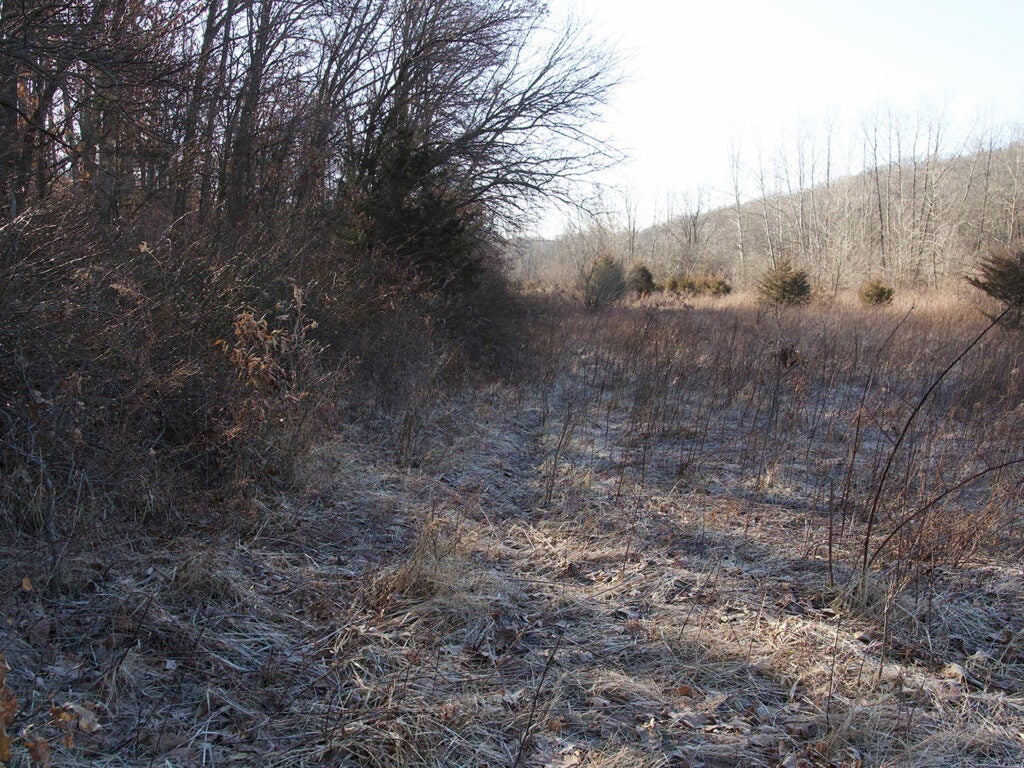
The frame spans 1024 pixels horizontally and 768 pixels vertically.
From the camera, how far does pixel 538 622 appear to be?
3299mm

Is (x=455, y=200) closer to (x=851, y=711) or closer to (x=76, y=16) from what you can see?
(x=76, y=16)

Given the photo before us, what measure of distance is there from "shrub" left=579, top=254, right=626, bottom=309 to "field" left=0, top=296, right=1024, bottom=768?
17117 mm

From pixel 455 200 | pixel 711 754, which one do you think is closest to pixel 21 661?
pixel 711 754

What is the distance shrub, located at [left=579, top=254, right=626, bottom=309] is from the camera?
2275 centimetres

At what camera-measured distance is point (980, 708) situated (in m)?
2.71

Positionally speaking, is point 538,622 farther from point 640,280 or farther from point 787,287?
Answer: point 640,280

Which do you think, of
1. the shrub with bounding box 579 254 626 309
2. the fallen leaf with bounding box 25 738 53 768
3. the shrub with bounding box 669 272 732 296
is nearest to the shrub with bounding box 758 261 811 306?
the shrub with bounding box 579 254 626 309

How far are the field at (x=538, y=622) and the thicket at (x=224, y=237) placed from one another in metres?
0.56

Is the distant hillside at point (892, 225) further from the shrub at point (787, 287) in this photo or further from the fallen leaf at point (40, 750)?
the fallen leaf at point (40, 750)

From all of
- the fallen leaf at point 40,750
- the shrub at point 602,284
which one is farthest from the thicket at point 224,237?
the shrub at point 602,284

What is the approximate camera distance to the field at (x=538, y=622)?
7.82 feet

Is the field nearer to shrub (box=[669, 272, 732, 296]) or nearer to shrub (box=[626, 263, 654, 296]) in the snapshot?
shrub (box=[626, 263, 654, 296])

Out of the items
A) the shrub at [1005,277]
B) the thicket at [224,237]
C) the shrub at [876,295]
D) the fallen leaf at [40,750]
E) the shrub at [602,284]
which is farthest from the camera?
the shrub at [876,295]

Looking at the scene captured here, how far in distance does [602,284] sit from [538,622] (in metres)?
20.7
